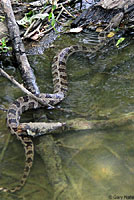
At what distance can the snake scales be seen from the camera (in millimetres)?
4852

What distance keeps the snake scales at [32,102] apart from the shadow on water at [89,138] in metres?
0.12

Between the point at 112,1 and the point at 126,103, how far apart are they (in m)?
4.67

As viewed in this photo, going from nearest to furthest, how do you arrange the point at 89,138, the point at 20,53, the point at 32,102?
the point at 89,138 → the point at 32,102 → the point at 20,53

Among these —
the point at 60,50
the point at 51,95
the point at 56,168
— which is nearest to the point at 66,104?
the point at 51,95

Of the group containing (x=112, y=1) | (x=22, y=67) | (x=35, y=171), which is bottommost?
(x=35, y=171)

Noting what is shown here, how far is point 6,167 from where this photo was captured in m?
4.73

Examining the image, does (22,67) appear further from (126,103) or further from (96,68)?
(126,103)

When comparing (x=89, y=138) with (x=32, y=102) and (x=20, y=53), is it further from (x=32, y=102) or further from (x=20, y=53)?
(x=20, y=53)

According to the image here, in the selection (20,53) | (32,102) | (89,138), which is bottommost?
(89,138)

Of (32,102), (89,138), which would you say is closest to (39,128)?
(89,138)

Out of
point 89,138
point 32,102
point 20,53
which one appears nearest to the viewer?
point 89,138

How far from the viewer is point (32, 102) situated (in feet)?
20.7

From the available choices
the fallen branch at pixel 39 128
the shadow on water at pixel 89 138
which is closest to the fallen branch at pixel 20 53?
the shadow on water at pixel 89 138

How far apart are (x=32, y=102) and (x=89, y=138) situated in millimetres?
1841
